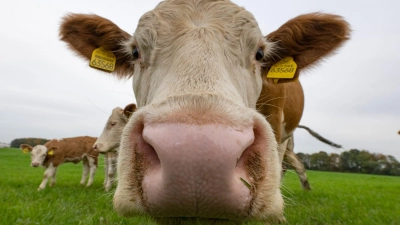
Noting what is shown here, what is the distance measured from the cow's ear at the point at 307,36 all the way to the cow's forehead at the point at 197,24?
0.77m

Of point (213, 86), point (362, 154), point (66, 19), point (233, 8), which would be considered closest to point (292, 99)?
point (233, 8)

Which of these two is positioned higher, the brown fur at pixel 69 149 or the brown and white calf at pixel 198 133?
the brown and white calf at pixel 198 133

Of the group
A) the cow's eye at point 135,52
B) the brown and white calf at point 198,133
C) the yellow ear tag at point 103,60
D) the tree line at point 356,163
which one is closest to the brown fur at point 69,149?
the yellow ear tag at point 103,60

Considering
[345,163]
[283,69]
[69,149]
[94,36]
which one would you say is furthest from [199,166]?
[345,163]

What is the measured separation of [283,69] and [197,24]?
1493 mm

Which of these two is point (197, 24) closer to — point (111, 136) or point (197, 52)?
point (197, 52)

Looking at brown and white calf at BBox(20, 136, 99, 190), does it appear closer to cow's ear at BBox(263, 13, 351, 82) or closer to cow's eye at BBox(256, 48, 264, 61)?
cow's ear at BBox(263, 13, 351, 82)

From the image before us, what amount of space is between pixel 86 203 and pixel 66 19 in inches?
134

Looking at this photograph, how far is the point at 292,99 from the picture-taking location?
595 cm

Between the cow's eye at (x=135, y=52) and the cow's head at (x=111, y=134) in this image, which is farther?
the cow's head at (x=111, y=134)

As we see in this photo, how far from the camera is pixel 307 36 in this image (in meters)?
3.93

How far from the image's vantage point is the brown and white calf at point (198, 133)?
142 cm

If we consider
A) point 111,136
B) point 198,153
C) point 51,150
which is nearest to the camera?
point 198,153

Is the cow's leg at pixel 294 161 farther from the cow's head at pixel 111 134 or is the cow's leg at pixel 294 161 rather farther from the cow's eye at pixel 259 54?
the cow's eye at pixel 259 54
